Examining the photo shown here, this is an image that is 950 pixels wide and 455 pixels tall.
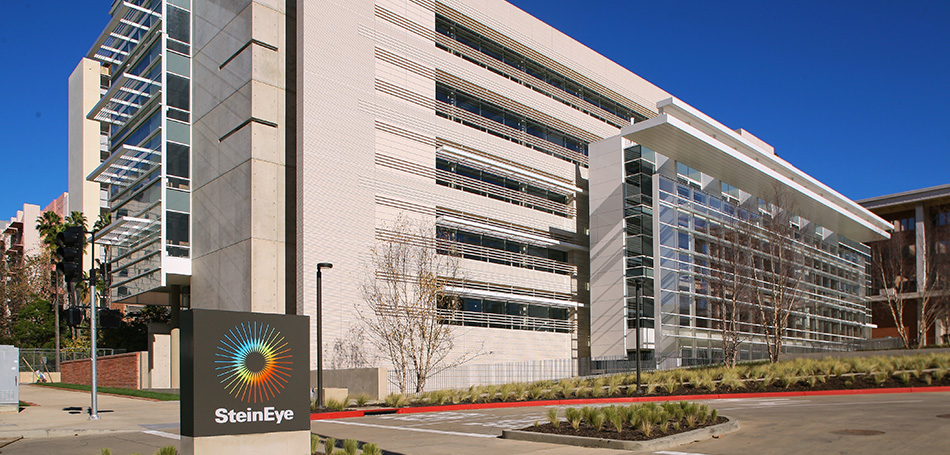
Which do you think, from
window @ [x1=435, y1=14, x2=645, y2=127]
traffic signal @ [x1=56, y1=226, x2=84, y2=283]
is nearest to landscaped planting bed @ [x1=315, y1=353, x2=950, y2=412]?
traffic signal @ [x1=56, y1=226, x2=84, y2=283]

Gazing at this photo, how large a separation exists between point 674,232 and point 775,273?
20.0ft

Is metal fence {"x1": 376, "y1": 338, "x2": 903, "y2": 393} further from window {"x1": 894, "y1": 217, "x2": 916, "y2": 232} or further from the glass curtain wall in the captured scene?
window {"x1": 894, "y1": 217, "x2": 916, "y2": 232}

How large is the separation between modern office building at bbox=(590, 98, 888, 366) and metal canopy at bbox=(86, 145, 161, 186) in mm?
26839

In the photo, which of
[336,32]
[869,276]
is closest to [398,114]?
[336,32]

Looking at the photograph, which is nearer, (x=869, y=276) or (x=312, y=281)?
(x=312, y=281)

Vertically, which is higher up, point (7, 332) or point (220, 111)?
point (220, 111)

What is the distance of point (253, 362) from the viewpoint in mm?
10430

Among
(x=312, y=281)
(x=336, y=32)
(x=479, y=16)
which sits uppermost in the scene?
(x=479, y=16)

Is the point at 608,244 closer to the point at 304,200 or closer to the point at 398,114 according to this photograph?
the point at 398,114

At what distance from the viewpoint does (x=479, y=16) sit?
1847 inches

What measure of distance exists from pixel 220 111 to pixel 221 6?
5902 millimetres

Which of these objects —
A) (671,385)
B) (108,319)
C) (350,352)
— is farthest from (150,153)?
(671,385)

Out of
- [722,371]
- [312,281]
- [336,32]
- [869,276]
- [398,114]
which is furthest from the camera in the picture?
[869,276]

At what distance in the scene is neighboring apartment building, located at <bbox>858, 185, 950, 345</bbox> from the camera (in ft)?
224
